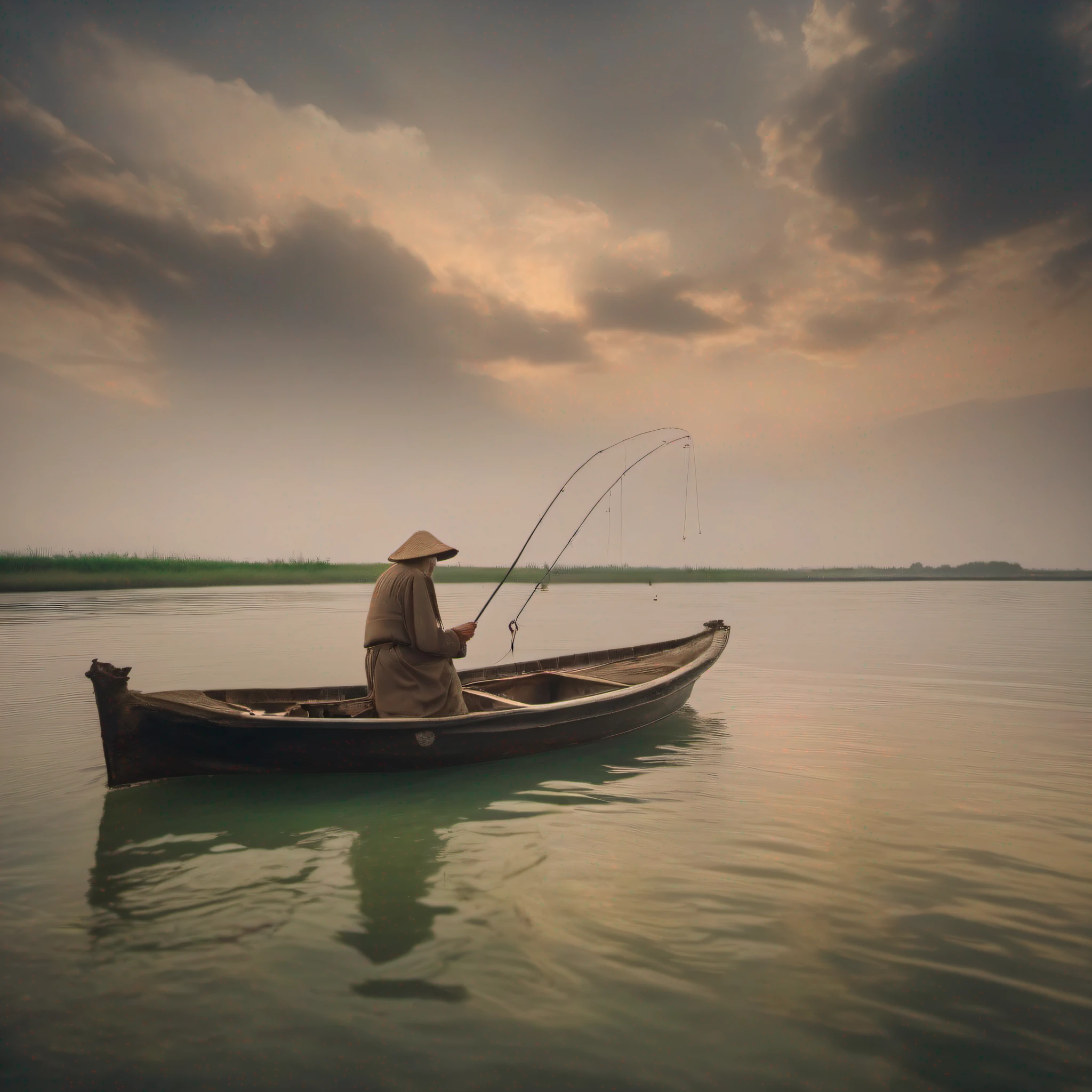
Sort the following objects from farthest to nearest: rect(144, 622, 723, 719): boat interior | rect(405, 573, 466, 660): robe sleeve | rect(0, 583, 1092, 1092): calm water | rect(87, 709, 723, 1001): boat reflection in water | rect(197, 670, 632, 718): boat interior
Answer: rect(197, 670, 632, 718): boat interior
rect(144, 622, 723, 719): boat interior
rect(405, 573, 466, 660): robe sleeve
rect(87, 709, 723, 1001): boat reflection in water
rect(0, 583, 1092, 1092): calm water

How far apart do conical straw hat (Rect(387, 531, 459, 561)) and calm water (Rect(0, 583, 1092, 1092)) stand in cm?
208

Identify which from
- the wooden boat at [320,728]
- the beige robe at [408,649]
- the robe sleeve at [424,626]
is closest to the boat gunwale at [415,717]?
the wooden boat at [320,728]

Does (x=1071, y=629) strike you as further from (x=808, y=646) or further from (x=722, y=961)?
(x=722, y=961)

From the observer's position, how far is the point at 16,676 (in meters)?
11.8

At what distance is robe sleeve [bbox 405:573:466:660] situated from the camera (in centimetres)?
611

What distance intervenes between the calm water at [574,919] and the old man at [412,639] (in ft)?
2.72

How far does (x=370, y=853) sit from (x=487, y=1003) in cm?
201

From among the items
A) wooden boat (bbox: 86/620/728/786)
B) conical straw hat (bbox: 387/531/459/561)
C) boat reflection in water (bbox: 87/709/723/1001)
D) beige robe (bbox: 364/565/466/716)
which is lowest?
boat reflection in water (bbox: 87/709/723/1001)

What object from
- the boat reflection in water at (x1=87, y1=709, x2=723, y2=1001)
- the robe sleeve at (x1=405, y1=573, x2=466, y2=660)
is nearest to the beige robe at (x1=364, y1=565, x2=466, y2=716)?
the robe sleeve at (x1=405, y1=573, x2=466, y2=660)

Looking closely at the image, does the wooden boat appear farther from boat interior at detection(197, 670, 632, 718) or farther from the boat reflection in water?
the boat reflection in water

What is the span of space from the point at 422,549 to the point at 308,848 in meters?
2.51

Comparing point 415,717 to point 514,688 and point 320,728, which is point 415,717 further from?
point 514,688

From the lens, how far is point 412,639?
20.4 ft

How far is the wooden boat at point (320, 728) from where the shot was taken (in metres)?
5.54
